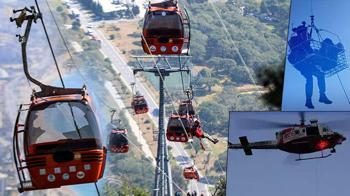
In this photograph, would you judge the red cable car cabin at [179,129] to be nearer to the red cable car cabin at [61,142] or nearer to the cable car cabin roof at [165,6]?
the cable car cabin roof at [165,6]

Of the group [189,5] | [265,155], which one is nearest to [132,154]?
[189,5]

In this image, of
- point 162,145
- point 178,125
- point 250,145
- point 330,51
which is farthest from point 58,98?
point 178,125

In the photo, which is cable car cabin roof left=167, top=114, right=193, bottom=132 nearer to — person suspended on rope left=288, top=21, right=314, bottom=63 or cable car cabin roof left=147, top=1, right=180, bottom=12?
cable car cabin roof left=147, top=1, right=180, bottom=12

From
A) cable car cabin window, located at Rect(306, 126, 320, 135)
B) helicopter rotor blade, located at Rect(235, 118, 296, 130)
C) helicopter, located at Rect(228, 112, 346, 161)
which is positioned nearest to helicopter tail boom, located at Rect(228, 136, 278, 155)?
helicopter, located at Rect(228, 112, 346, 161)

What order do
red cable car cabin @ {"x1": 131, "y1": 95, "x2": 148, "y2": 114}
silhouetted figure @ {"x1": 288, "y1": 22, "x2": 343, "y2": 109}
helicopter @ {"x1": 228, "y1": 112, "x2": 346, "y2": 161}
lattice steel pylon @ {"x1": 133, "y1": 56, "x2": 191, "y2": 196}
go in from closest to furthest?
helicopter @ {"x1": 228, "y1": 112, "x2": 346, "y2": 161}, silhouetted figure @ {"x1": 288, "y1": 22, "x2": 343, "y2": 109}, lattice steel pylon @ {"x1": 133, "y1": 56, "x2": 191, "y2": 196}, red cable car cabin @ {"x1": 131, "y1": 95, "x2": 148, "y2": 114}

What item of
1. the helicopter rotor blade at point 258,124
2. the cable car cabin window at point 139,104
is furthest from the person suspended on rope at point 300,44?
the cable car cabin window at point 139,104
